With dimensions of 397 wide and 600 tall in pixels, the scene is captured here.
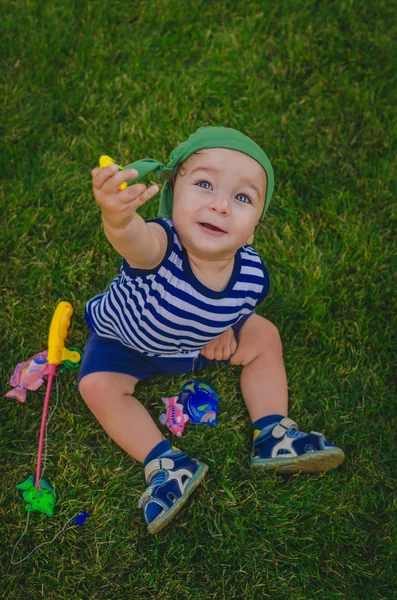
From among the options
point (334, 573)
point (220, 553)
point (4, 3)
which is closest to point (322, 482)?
point (334, 573)

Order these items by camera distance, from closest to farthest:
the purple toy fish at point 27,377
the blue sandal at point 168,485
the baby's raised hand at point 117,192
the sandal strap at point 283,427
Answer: the baby's raised hand at point 117,192, the blue sandal at point 168,485, the sandal strap at point 283,427, the purple toy fish at point 27,377

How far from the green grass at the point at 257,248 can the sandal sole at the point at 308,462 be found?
5 cm

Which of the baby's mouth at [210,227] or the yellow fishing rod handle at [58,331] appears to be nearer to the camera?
the baby's mouth at [210,227]

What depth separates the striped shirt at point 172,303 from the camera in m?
2.07

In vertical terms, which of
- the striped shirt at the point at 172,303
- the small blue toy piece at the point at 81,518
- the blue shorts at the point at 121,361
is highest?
the striped shirt at the point at 172,303

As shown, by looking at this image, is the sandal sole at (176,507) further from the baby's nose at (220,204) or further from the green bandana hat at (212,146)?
the green bandana hat at (212,146)

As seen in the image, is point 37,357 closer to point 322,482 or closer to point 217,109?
point 322,482

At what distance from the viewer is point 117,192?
158 centimetres

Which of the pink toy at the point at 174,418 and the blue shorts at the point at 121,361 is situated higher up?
the blue shorts at the point at 121,361

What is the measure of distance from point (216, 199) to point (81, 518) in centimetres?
119

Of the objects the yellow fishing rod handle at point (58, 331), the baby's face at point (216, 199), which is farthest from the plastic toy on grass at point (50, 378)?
the baby's face at point (216, 199)

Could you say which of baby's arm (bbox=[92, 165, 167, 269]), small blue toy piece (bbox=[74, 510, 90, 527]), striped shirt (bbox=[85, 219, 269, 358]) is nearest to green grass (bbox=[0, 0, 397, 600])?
small blue toy piece (bbox=[74, 510, 90, 527])

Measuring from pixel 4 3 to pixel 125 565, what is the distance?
9.63 feet

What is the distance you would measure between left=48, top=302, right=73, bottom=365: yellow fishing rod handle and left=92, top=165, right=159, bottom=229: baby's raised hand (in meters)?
0.95
